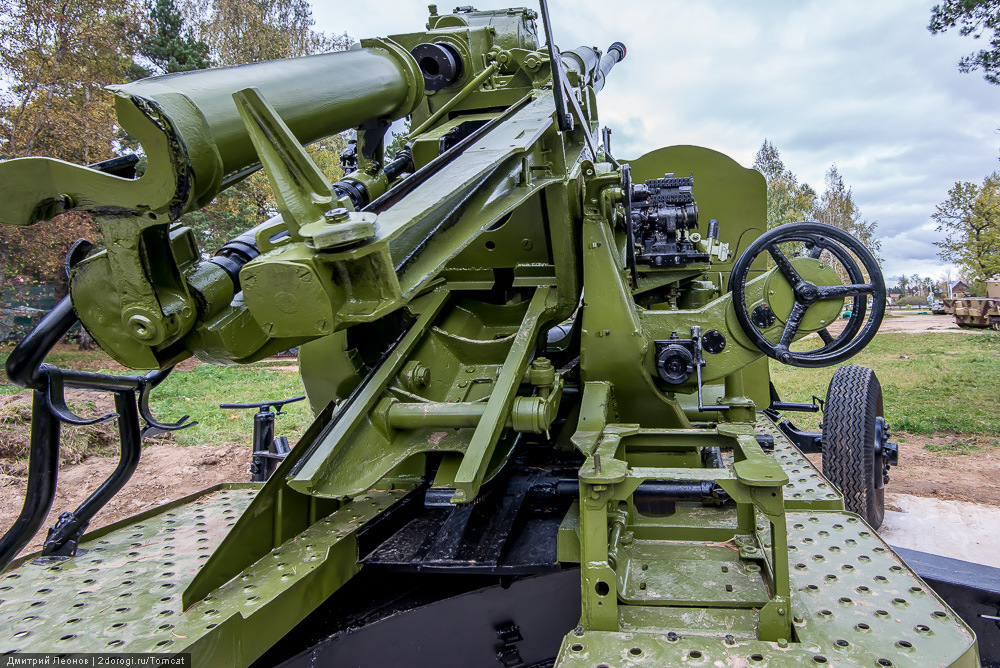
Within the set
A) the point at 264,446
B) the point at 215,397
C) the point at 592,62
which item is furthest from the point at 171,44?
the point at 264,446

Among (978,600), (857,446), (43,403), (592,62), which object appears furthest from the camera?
(592,62)

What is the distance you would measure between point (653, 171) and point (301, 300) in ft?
14.4

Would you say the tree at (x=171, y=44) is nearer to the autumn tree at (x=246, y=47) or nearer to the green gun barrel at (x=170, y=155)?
the autumn tree at (x=246, y=47)

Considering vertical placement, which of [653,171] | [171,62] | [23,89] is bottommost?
[653,171]

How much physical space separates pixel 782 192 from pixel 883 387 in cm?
2228

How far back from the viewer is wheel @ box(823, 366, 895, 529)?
15.1 ft

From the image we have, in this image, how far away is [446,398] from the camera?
3516 millimetres

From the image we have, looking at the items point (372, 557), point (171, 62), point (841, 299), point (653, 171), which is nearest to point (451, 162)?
point (372, 557)

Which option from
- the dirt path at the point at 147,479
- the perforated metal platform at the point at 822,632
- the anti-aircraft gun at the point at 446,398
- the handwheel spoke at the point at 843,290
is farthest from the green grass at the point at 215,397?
the perforated metal platform at the point at 822,632

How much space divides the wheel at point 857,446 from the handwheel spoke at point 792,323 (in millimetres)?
1713

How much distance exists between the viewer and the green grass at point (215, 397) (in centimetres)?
946

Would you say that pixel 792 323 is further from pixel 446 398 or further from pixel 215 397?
pixel 215 397

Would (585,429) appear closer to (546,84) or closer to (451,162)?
(451,162)

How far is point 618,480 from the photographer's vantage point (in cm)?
217
